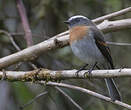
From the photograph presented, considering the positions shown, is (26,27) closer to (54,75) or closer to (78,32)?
(78,32)

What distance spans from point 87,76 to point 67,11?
2374 mm

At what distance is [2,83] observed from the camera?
18.6 ft

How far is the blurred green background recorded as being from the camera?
518 cm

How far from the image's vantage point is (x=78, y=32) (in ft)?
14.1

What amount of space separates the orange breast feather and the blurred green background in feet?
2.43

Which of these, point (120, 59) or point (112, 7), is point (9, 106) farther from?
point (112, 7)

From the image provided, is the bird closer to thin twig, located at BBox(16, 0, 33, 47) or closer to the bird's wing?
the bird's wing

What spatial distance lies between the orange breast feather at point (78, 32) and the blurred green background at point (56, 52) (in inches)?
29.1

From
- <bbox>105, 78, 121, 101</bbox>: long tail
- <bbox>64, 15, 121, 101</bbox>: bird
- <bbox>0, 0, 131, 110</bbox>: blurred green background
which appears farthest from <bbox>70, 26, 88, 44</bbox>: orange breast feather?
<bbox>0, 0, 131, 110</bbox>: blurred green background

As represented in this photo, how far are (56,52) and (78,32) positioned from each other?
1638 millimetres

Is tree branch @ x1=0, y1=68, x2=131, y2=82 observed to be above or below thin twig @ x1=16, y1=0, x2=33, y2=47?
below

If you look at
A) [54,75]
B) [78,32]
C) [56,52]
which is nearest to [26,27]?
[78,32]

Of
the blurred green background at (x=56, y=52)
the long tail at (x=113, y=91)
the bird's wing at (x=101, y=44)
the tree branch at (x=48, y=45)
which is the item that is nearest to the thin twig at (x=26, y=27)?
the blurred green background at (x=56, y=52)

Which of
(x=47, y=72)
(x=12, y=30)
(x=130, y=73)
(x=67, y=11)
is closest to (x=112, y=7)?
(x=67, y=11)
